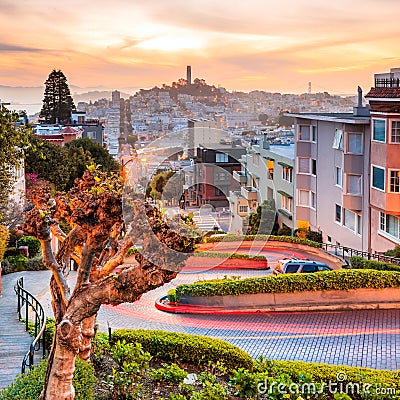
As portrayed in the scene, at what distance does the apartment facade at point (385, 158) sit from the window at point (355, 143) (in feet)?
5.88

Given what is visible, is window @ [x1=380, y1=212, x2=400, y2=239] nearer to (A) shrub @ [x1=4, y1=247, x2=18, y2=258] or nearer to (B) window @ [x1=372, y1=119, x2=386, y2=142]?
(B) window @ [x1=372, y1=119, x2=386, y2=142]

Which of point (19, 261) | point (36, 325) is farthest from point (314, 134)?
point (36, 325)

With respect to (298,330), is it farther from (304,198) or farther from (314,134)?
(304,198)

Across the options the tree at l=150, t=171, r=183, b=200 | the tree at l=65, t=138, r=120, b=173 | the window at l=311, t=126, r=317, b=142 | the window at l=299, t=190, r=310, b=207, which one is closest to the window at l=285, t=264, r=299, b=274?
the tree at l=150, t=171, r=183, b=200

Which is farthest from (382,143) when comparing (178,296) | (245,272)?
(178,296)

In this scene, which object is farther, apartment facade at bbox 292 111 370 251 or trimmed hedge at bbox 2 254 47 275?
apartment facade at bbox 292 111 370 251

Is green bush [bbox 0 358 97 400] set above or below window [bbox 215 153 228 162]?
below

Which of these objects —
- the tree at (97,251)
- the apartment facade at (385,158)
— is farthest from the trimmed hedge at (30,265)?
the tree at (97,251)

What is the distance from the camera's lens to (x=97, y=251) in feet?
29.7

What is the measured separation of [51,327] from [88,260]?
5.38m

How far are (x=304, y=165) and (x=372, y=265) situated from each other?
666 inches

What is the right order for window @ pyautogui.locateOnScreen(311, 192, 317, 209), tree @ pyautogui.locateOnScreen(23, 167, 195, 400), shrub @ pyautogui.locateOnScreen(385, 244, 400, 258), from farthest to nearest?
window @ pyautogui.locateOnScreen(311, 192, 317, 209) → shrub @ pyautogui.locateOnScreen(385, 244, 400, 258) → tree @ pyautogui.locateOnScreen(23, 167, 195, 400)

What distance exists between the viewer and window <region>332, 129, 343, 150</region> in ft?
118

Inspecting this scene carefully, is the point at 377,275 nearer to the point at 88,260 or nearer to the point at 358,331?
the point at 358,331
